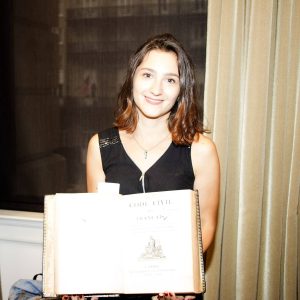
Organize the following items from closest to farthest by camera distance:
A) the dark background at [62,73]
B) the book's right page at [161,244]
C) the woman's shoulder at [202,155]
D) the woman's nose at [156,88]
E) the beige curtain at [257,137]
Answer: the book's right page at [161,244] → the woman's nose at [156,88] → the woman's shoulder at [202,155] → the beige curtain at [257,137] → the dark background at [62,73]

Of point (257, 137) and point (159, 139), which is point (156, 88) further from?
point (257, 137)

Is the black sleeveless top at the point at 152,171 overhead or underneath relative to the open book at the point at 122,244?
overhead

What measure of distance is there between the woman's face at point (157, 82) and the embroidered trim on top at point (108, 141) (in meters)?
0.21

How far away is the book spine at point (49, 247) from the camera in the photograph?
112cm

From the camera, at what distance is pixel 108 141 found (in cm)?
146

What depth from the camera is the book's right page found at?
110 cm

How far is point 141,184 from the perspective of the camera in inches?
53.8

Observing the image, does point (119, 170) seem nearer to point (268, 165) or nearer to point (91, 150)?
point (91, 150)

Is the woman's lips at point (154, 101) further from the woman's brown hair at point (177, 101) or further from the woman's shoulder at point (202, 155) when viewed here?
the woman's shoulder at point (202, 155)

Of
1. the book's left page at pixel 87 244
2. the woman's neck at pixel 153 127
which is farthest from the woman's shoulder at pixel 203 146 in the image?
the book's left page at pixel 87 244

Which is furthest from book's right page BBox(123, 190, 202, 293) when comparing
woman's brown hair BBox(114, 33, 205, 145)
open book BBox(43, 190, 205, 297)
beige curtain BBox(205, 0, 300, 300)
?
beige curtain BBox(205, 0, 300, 300)

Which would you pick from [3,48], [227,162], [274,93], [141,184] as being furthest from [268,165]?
[3,48]

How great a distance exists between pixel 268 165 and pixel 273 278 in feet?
1.87

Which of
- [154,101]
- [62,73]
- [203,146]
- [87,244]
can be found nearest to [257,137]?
[203,146]
